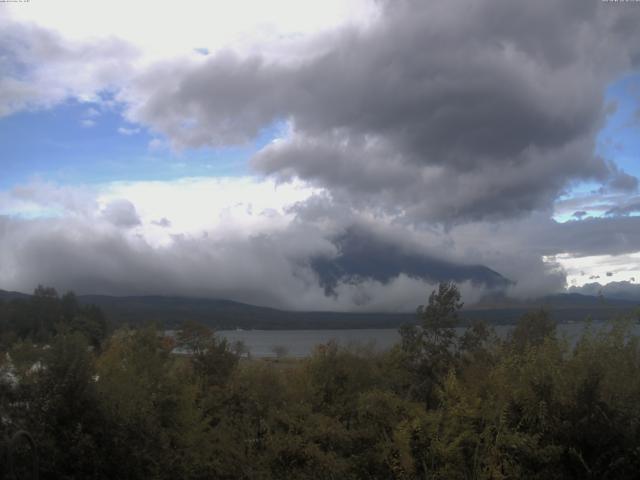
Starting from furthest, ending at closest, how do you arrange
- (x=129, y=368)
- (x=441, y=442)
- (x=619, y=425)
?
1. (x=129, y=368)
2. (x=441, y=442)
3. (x=619, y=425)

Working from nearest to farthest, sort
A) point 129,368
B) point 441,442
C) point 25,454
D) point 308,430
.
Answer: point 25,454, point 441,442, point 308,430, point 129,368

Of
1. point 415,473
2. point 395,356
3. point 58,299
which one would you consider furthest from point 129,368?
point 58,299

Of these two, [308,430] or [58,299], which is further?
[58,299]

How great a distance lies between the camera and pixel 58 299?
227 ft

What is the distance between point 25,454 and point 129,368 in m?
4.44

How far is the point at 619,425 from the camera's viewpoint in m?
9.39

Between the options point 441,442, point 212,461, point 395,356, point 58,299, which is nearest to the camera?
point 441,442

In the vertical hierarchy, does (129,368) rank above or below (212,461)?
above

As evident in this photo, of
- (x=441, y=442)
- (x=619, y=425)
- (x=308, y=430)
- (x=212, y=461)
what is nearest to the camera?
(x=619, y=425)

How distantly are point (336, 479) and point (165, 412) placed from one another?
3682 mm

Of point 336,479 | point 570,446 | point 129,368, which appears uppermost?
point 129,368

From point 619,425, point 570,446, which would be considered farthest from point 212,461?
point 619,425

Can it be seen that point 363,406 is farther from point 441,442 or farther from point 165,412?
point 165,412

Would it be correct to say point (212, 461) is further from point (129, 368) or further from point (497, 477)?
point (497, 477)
